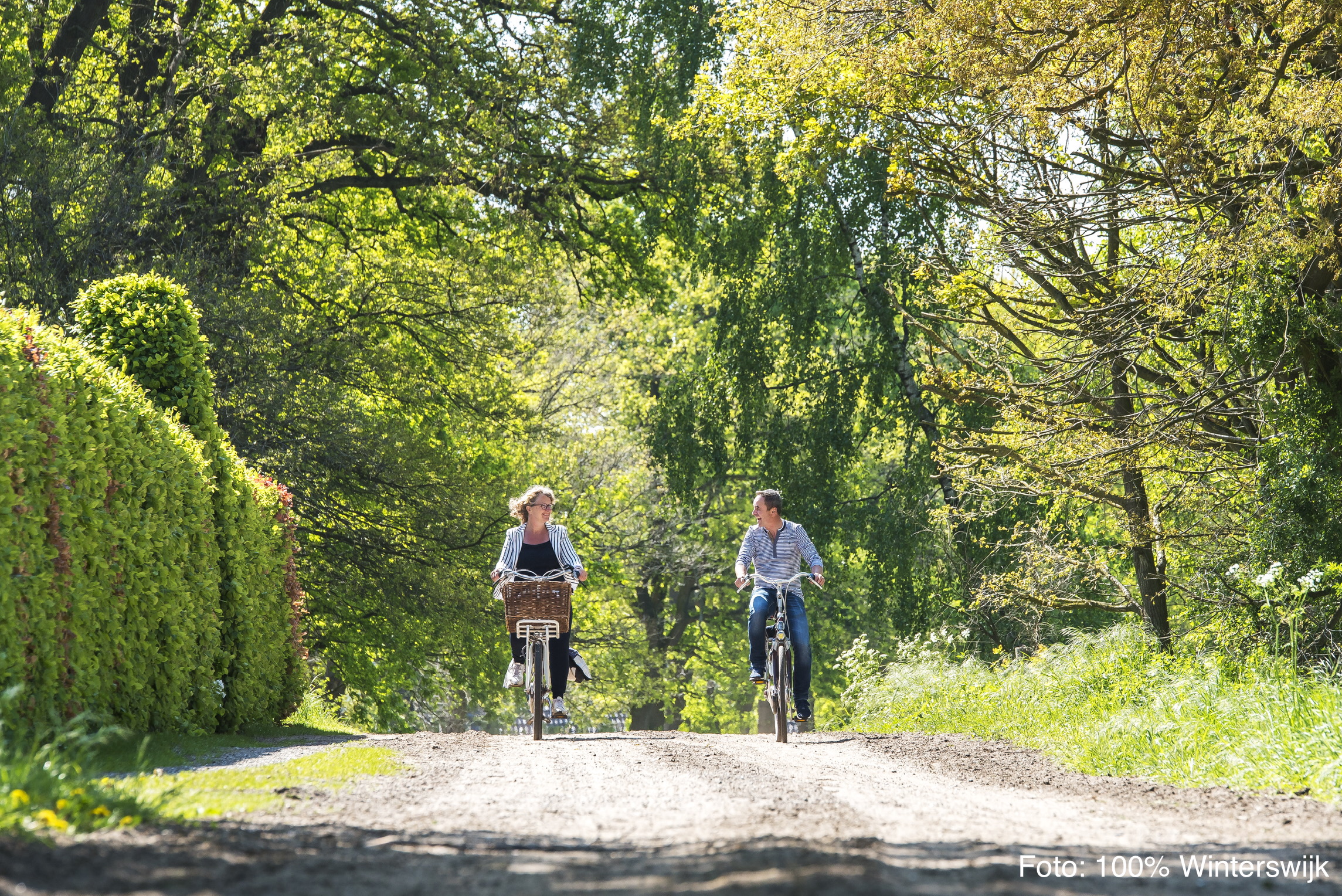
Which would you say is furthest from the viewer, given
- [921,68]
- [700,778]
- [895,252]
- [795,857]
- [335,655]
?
[335,655]

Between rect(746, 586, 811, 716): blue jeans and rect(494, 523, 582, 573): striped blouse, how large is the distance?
1.58 metres

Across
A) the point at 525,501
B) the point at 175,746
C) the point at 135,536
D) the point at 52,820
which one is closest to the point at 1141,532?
the point at 525,501

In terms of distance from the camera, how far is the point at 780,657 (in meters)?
10.4

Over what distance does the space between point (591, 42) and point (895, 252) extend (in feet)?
19.2

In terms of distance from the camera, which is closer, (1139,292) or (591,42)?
(1139,292)

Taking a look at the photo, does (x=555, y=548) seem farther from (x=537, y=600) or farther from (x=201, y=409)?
(x=201, y=409)

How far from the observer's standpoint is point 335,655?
69.1 ft

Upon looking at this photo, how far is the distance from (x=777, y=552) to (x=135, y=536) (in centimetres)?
511

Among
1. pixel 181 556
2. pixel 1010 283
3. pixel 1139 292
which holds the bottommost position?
pixel 181 556

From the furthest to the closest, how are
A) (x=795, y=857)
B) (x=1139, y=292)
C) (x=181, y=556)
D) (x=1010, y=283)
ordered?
(x=1010, y=283) → (x=1139, y=292) → (x=181, y=556) → (x=795, y=857)

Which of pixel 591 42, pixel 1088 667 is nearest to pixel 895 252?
pixel 591 42

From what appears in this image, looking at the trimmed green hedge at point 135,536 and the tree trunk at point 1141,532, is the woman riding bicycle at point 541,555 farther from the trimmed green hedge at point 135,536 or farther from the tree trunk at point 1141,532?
the tree trunk at point 1141,532

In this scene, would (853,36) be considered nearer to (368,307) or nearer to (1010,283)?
(1010,283)

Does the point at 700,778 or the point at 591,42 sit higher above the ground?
the point at 591,42
